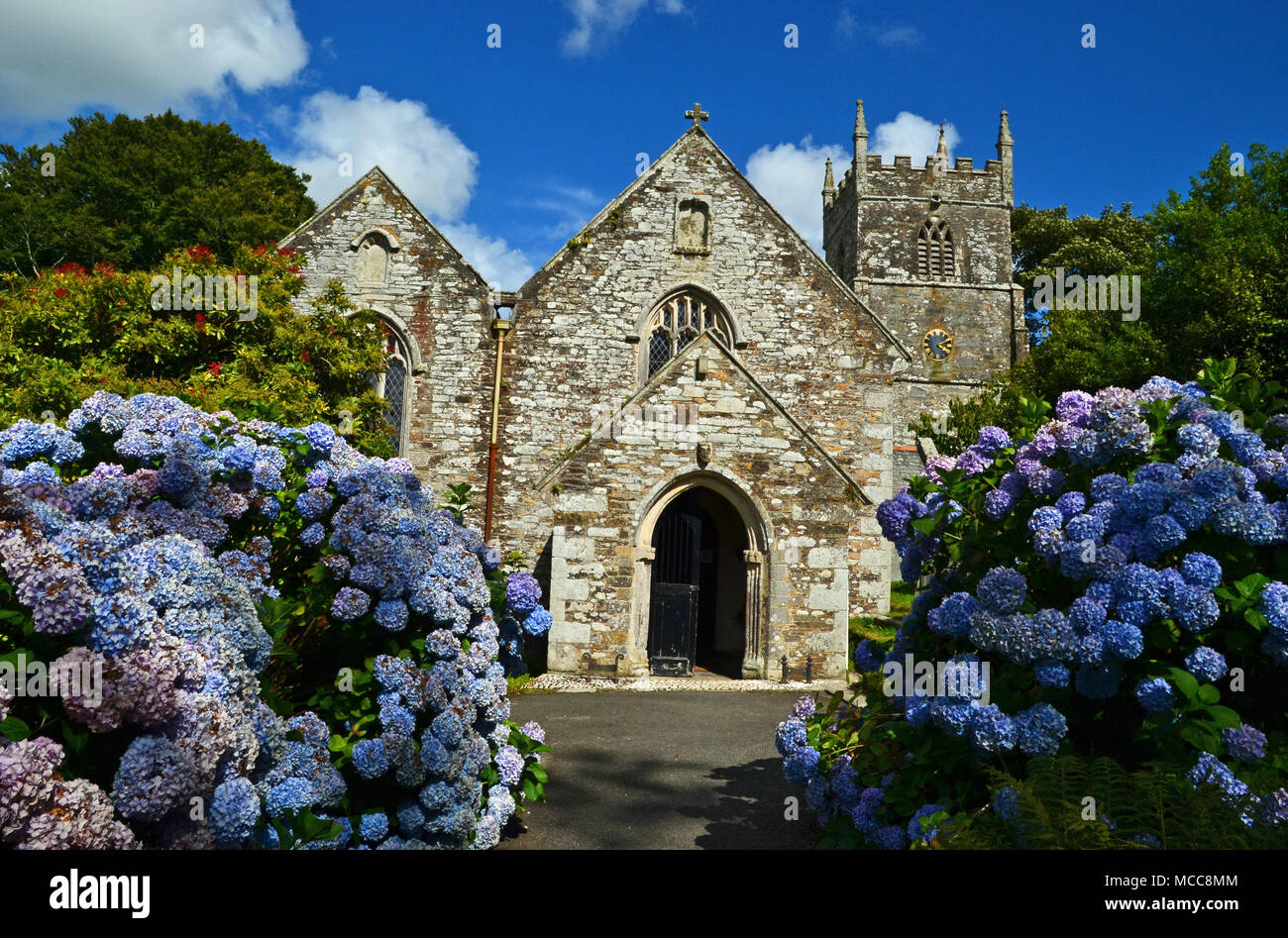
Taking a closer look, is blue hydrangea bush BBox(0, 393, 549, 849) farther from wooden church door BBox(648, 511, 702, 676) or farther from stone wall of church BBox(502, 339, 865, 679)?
wooden church door BBox(648, 511, 702, 676)

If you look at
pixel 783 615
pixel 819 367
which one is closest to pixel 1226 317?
pixel 819 367

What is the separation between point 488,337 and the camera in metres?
15.5

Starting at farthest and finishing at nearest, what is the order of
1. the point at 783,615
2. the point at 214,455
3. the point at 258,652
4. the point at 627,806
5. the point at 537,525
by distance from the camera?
the point at 537,525 < the point at 783,615 < the point at 627,806 < the point at 214,455 < the point at 258,652

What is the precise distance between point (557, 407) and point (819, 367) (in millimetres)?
5191

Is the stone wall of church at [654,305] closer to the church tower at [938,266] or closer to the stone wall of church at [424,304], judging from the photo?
the stone wall of church at [424,304]

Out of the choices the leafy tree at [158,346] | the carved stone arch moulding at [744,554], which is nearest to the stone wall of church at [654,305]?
the carved stone arch moulding at [744,554]

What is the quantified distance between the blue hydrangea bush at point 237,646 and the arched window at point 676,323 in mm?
10068

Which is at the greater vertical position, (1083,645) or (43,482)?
(43,482)

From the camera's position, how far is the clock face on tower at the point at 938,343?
1417 inches

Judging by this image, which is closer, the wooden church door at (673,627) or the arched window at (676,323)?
the wooden church door at (673,627)

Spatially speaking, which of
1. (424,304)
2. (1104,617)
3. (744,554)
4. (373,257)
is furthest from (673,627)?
(1104,617)

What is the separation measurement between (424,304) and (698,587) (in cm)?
764

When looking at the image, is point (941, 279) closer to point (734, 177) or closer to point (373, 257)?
point (734, 177)

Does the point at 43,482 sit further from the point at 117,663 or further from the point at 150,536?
the point at 117,663
